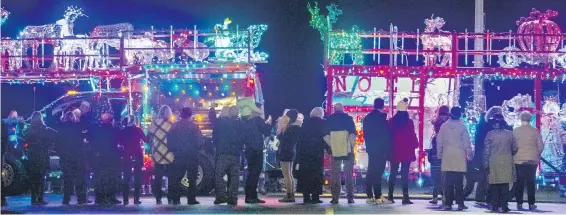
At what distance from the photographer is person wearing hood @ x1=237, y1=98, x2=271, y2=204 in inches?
559

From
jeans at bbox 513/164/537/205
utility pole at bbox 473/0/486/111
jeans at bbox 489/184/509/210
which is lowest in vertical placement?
jeans at bbox 489/184/509/210

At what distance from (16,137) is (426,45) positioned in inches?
372

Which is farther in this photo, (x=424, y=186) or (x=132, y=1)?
(x=132, y=1)

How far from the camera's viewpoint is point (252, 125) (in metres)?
14.3

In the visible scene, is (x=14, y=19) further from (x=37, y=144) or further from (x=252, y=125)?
(x=252, y=125)

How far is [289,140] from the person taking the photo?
14.6 metres

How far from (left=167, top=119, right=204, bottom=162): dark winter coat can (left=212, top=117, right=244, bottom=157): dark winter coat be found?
1.36 feet

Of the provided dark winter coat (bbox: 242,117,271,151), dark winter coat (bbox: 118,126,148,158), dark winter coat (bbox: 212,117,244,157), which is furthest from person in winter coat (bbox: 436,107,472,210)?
dark winter coat (bbox: 118,126,148,158)

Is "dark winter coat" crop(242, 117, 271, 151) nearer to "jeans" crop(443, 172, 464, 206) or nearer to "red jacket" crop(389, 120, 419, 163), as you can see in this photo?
"red jacket" crop(389, 120, 419, 163)

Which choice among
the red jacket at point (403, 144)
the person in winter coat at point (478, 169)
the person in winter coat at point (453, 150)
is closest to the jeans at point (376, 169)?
the red jacket at point (403, 144)

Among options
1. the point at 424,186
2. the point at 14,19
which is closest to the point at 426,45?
the point at 424,186

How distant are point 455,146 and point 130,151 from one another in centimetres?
563

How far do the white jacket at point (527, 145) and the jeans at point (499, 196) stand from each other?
0.55 metres

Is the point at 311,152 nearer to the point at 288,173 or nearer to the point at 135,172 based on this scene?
the point at 288,173
